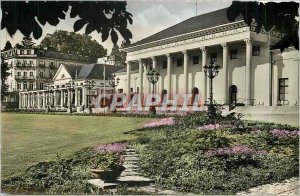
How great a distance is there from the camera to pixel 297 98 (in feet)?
18.7

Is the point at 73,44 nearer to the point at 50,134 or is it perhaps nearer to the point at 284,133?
the point at 50,134

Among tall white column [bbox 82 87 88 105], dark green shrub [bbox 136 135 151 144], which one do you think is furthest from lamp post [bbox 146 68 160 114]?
tall white column [bbox 82 87 88 105]

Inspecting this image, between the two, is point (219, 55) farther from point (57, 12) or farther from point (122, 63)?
point (57, 12)

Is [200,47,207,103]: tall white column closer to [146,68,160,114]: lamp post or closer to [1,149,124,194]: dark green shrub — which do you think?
[146,68,160,114]: lamp post

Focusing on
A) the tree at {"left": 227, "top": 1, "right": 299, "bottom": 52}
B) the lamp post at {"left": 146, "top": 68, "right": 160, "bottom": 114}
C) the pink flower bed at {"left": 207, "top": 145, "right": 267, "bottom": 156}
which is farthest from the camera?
the lamp post at {"left": 146, "top": 68, "right": 160, "bottom": 114}

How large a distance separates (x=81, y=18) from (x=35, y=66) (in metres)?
2.61

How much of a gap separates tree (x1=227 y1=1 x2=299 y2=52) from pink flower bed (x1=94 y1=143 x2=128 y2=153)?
2.65 m

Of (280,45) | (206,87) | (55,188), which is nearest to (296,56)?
(206,87)

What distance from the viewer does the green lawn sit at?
19.5 ft

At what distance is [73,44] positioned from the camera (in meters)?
5.94

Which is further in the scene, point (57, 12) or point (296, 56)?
point (296, 56)

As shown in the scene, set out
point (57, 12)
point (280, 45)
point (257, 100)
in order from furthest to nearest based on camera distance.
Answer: point (257, 100) < point (57, 12) < point (280, 45)

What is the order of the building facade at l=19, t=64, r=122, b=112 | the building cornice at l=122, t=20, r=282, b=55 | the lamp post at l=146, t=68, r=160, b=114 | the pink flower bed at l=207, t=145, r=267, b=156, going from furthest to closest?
1. the lamp post at l=146, t=68, r=160, b=114
2. the building facade at l=19, t=64, r=122, b=112
3. the building cornice at l=122, t=20, r=282, b=55
4. the pink flower bed at l=207, t=145, r=267, b=156

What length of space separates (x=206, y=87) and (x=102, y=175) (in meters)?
2.15
